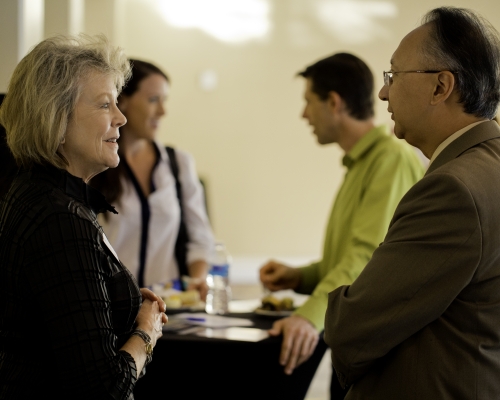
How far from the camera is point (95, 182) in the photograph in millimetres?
3111

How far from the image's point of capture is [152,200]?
3.23 metres

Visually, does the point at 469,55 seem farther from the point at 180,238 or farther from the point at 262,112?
the point at 262,112

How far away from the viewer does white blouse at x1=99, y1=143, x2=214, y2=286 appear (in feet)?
10.4

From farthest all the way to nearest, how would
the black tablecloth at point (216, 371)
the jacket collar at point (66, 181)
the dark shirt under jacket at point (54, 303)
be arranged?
1. the black tablecloth at point (216, 371)
2. the jacket collar at point (66, 181)
3. the dark shirt under jacket at point (54, 303)

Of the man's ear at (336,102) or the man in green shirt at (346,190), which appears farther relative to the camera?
the man's ear at (336,102)

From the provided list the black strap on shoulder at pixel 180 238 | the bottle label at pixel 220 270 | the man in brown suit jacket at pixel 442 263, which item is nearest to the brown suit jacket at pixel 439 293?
the man in brown suit jacket at pixel 442 263

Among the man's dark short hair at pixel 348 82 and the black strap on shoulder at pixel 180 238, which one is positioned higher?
the man's dark short hair at pixel 348 82

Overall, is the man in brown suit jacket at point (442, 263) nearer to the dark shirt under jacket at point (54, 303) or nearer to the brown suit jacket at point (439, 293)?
the brown suit jacket at point (439, 293)

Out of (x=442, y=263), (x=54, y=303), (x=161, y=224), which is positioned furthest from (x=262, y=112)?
(x=54, y=303)

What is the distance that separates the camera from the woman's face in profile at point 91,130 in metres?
1.57

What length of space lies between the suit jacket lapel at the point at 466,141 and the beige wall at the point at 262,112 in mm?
5351

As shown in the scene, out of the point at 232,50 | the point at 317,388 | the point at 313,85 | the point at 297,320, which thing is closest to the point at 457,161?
the point at 297,320

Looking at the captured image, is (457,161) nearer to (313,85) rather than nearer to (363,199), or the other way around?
(363,199)

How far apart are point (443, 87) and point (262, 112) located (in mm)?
5371
